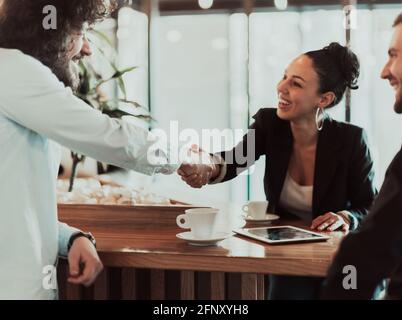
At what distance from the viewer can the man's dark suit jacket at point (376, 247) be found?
1.15 m

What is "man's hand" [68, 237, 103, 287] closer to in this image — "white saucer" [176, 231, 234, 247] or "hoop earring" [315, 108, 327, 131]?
"white saucer" [176, 231, 234, 247]

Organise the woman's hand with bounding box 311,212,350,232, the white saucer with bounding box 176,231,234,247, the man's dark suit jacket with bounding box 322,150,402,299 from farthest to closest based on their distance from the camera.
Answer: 1. the woman's hand with bounding box 311,212,350,232
2. the white saucer with bounding box 176,231,234,247
3. the man's dark suit jacket with bounding box 322,150,402,299

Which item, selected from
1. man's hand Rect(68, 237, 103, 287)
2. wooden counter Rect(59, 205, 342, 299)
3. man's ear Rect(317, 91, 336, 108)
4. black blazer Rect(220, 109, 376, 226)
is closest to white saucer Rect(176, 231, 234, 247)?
wooden counter Rect(59, 205, 342, 299)

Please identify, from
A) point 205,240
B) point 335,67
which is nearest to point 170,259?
point 205,240

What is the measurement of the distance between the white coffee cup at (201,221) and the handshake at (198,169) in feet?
0.88

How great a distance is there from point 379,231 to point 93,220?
1017mm

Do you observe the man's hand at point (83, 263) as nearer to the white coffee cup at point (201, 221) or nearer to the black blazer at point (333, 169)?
the white coffee cup at point (201, 221)

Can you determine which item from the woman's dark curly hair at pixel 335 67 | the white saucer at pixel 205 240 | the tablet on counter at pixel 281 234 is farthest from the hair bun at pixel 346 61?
the white saucer at pixel 205 240

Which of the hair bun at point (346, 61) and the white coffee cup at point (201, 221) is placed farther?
the hair bun at point (346, 61)

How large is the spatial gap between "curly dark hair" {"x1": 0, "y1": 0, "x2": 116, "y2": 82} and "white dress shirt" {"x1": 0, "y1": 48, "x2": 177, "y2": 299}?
0.10 m

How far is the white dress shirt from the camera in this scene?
3.97 ft
